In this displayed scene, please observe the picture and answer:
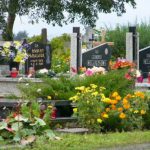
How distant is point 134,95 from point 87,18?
2379cm

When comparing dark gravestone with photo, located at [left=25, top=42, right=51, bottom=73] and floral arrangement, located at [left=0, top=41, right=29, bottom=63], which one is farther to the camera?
dark gravestone with photo, located at [left=25, top=42, right=51, bottom=73]

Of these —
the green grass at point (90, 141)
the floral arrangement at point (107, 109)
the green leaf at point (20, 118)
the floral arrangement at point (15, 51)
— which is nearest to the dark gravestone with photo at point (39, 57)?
the floral arrangement at point (15, 51)

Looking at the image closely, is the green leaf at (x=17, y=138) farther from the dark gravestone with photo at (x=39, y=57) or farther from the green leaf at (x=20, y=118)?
the dark gravestone with photo at (x=39, y=57)

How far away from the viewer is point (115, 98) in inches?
399

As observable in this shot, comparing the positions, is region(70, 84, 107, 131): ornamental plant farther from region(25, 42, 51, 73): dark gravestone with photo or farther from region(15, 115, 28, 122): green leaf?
region(25, 42, 51, 73): dark gravestone with photo

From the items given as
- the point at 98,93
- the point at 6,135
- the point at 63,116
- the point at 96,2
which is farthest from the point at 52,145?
the point at 96,2

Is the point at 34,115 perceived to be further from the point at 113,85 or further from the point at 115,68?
the point at 115,68

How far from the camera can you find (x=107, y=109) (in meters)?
9.97

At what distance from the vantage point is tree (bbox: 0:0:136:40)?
1251 inches

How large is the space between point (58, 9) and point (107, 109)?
2256 cm

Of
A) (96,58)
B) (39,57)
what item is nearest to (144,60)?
(96,58)

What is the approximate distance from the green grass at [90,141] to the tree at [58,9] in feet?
73.6

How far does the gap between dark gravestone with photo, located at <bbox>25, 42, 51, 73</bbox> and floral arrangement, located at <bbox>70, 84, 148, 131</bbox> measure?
13607mm

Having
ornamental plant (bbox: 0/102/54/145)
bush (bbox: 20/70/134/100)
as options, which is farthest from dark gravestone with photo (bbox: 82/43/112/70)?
ornamental plant (bbox: 0/102/54/145)
